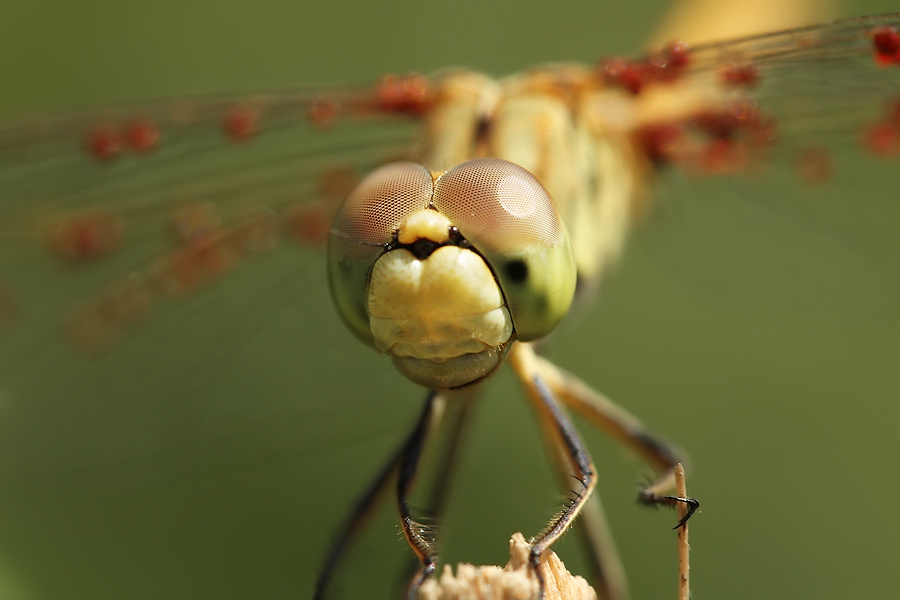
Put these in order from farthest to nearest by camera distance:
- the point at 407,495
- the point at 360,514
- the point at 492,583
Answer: the point at 360,514
the point at 407,495
the point at 492,583

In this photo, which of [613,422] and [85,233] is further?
[85,233]

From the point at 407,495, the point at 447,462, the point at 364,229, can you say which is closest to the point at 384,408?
the point at 447,462

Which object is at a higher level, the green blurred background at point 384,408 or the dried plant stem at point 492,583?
the dried plant stem at point 492,583

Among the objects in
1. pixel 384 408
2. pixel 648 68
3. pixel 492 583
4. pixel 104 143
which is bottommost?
pixel 384 408

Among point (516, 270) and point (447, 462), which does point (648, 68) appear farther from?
point (447, 462)

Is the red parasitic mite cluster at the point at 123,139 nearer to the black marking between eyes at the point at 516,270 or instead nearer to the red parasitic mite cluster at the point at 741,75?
the black marking between eyes at the point at 516,270

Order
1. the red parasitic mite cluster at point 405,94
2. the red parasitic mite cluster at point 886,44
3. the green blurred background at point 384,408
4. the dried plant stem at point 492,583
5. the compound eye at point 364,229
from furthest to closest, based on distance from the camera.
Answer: the green blurred background at point 384,408
the red parasitic mite cluster at point 405,94
the red parasitic mite cluster at point 886,44
the compound eye at point 364,229
the dried plant stem at point 492,583

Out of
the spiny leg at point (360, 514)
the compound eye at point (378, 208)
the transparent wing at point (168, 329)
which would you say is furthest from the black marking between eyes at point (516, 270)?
the transparent wing at point (168, 329)

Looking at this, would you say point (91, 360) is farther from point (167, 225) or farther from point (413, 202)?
point (413, 202)

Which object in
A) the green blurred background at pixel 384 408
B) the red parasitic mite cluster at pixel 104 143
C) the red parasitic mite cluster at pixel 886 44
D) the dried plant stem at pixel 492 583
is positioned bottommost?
the green blurred background at pixel 384 408
